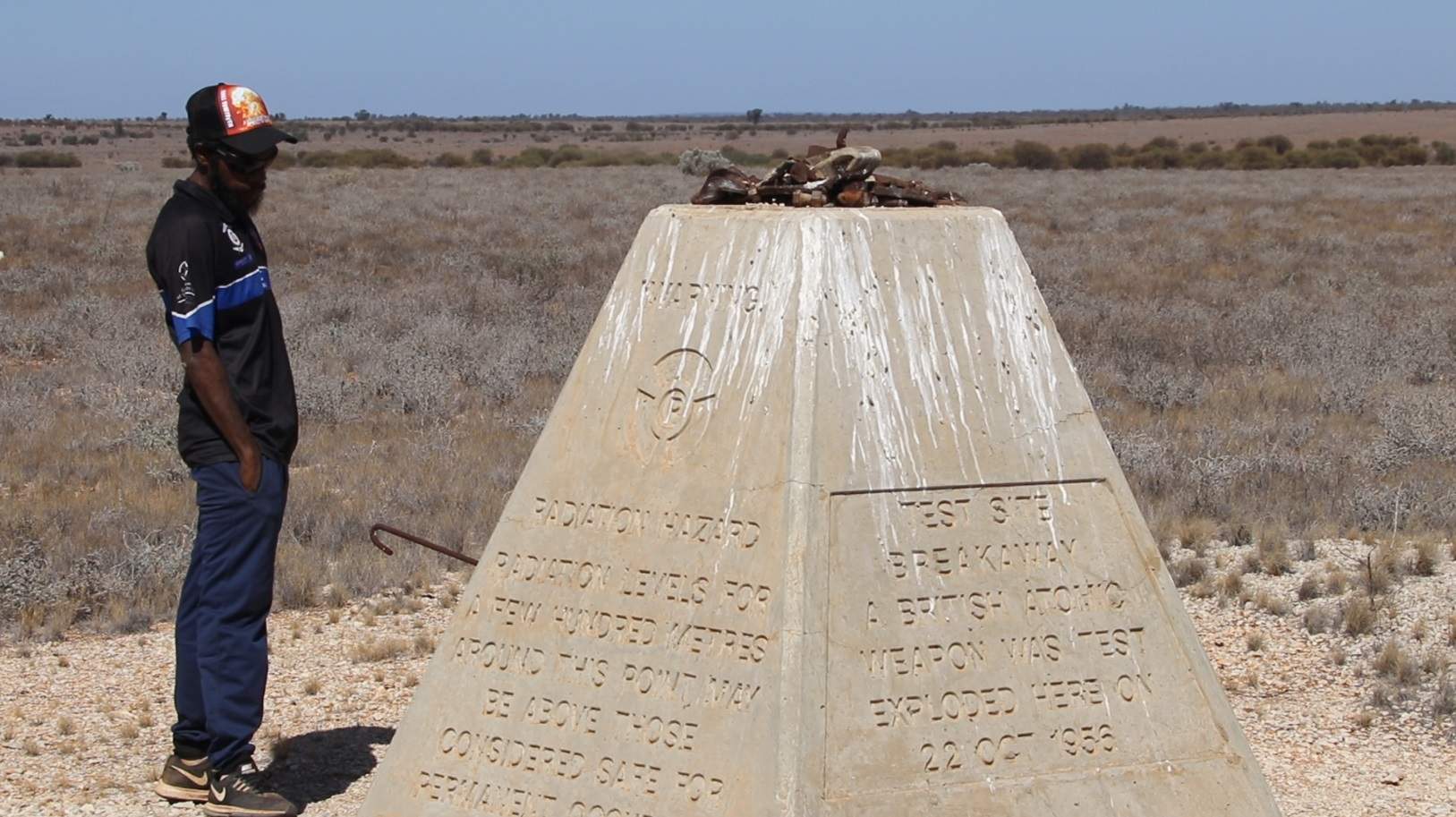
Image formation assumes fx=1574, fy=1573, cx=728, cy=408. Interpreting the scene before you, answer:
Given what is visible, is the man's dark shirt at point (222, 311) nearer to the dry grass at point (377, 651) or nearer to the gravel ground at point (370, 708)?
the gravel ground at point (370, 708)

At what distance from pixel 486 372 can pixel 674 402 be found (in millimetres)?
8514

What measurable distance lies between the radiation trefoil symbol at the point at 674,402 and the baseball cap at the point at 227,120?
1.26 meters

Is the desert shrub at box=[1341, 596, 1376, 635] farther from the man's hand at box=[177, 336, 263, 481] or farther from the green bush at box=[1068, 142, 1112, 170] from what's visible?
the green bush at box=[1068, 142, 1112, 170]

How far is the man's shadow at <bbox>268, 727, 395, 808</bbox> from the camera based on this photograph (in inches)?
176

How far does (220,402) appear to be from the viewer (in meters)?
3.79

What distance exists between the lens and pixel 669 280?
3.41 meters

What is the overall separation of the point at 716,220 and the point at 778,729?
1102 mm

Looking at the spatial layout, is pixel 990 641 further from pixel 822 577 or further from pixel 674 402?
pixel 674 402

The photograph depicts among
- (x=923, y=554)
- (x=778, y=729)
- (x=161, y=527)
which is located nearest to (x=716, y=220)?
(x=923, y=554)

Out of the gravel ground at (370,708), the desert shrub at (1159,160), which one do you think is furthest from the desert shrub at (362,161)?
the gravel ground at (370,708)

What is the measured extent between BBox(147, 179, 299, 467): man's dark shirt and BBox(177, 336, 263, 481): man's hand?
34mm

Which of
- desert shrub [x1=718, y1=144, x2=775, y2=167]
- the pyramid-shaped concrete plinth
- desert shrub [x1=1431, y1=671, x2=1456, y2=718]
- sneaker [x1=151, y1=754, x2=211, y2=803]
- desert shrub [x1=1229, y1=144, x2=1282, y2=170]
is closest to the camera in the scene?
the pyramid-shaped concrete plinth

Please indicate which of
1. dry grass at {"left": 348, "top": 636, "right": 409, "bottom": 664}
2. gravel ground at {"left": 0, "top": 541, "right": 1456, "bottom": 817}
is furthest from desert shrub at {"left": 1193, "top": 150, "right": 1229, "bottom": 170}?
dry grass at {"left": 348, "top": 636, "right": 409, "bottom": 664}

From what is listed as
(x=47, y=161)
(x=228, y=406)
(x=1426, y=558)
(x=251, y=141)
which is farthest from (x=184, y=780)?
(x=47, y=161)
